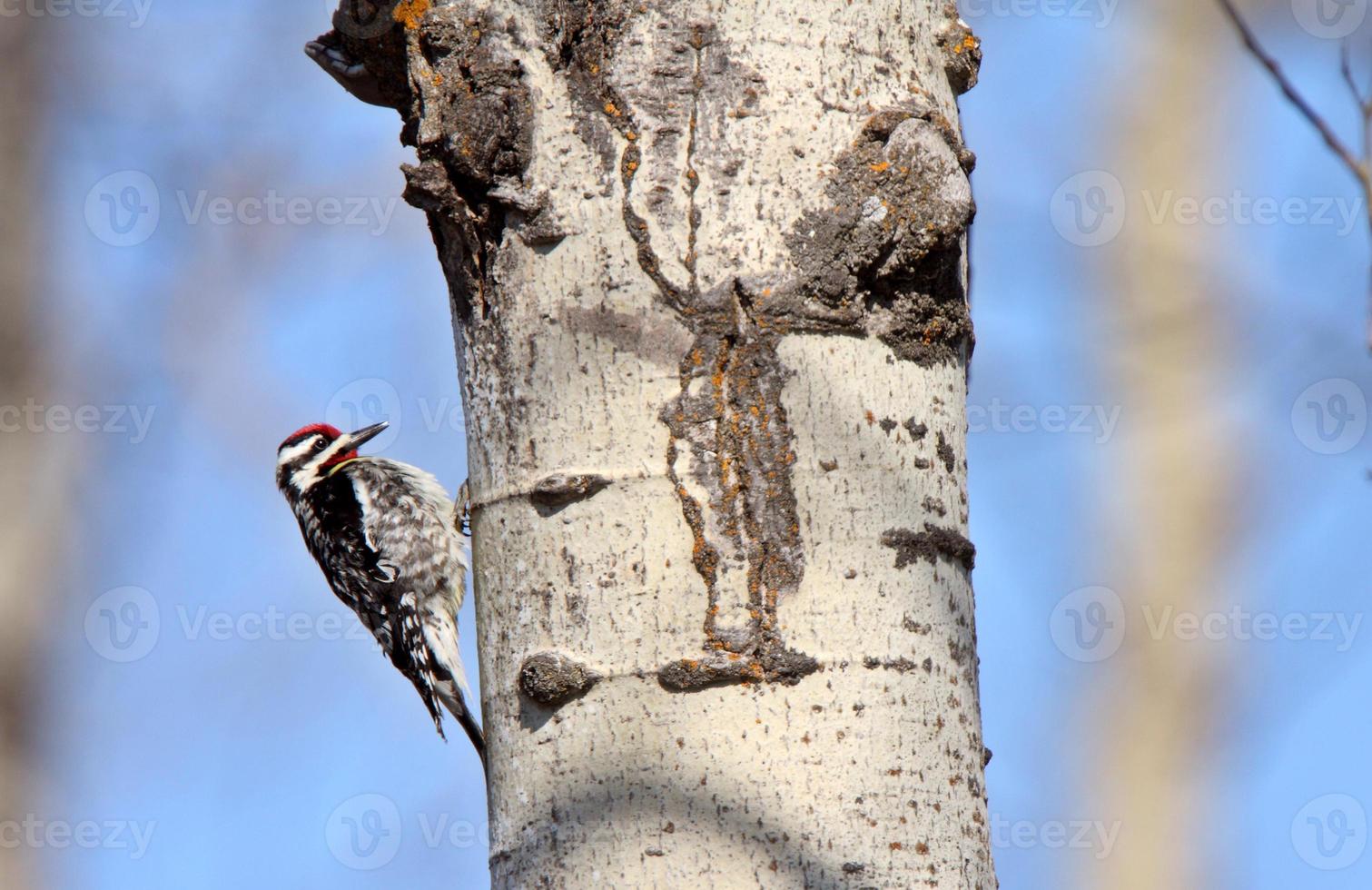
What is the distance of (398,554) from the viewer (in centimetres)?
525

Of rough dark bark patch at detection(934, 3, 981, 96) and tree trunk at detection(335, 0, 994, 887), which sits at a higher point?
rough dark bark patch at detection(934, 3, 981, 96)

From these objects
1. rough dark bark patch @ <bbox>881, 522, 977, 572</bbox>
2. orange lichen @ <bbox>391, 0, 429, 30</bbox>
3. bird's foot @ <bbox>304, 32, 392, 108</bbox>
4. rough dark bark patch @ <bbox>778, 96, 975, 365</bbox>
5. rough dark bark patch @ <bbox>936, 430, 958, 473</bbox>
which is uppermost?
bird's foot @ <bbox>304, 32, 392, 108</bbox>

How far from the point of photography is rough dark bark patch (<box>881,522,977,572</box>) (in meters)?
1.69

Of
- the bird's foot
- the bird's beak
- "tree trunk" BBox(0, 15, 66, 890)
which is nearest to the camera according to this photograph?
the bird's foot

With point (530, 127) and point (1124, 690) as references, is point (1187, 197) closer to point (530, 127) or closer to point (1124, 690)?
point (1124, 690)

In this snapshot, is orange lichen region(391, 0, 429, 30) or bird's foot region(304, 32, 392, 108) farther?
bird's foot region(304, 32, 392, 108)

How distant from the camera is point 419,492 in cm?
527

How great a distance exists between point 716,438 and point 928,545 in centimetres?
31

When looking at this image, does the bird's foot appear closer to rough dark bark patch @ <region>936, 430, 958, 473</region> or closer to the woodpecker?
rough dark bark patch @ <region>936, 430, 958, 473</region>

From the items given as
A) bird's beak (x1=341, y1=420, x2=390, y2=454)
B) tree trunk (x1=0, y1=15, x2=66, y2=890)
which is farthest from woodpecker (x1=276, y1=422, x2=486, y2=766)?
tree trunk (x1=0, y1=15, x2=66, y2=890)

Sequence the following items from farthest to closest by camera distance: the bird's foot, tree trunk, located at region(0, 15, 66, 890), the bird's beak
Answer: tree trunk, located at region(0, 15, 66, 890)
the bird's beak
the bird's foot

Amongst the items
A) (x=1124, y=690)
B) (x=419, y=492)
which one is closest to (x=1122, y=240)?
(x=1124, y=690)

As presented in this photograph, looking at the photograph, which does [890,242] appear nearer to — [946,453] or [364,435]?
[946,453]

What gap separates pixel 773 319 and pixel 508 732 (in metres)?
0.64
